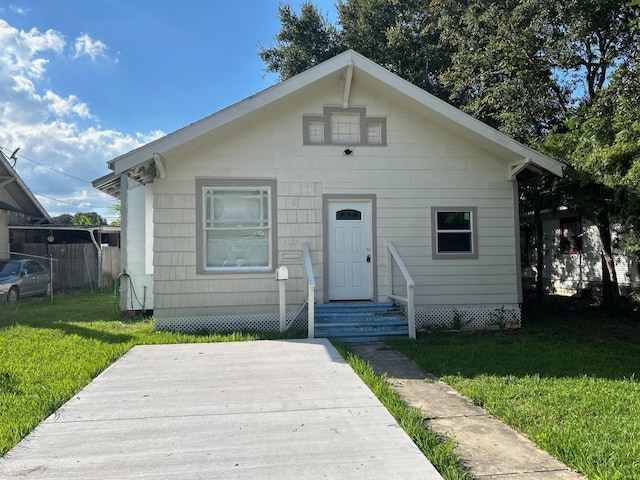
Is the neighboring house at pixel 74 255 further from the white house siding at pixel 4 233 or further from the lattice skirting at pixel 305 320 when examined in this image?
the lattice skirting at pixel 305 320

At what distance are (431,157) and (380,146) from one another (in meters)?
1.05

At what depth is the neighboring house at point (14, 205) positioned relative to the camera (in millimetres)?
17000

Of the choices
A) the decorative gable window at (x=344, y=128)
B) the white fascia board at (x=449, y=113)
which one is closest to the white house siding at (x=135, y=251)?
the decorative gable window at (x=344, y=128)

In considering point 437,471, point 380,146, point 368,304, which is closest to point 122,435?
point 437,471

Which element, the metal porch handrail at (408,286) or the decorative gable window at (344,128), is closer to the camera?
the metal porch handrail at (408,286)

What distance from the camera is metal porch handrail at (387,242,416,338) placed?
26.2ft

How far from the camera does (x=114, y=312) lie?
1140cm

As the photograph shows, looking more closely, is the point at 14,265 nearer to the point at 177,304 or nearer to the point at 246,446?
the point at 177,304

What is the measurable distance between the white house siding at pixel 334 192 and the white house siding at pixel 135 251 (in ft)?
8.22

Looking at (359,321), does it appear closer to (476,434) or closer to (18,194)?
(476,434)

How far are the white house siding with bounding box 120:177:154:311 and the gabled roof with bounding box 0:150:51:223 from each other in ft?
29.1

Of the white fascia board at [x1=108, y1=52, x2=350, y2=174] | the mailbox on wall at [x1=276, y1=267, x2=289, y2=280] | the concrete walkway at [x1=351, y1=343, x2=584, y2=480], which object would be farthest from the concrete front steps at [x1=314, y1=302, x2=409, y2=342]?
the white fascia board at [x1=108, y1=52, x2=350, y2=174]

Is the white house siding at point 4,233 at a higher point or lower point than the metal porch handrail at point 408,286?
higher

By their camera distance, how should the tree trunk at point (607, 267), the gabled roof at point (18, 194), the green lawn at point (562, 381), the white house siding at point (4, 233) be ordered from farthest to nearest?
1. the gabled roof at point (18, 194)
2. the white house siding at point (4, 233)
3. the tree trunk at point (607, 267)
4. the green lawn at point (562, 381)
